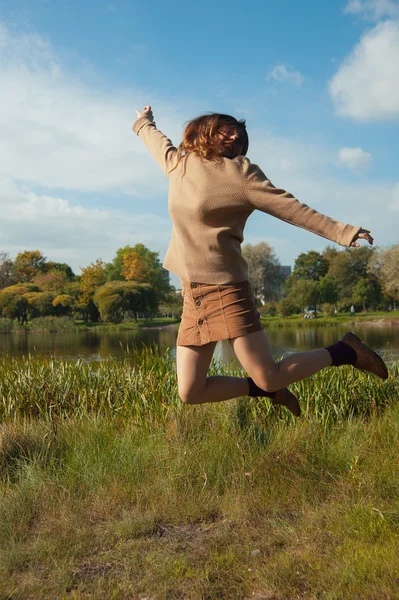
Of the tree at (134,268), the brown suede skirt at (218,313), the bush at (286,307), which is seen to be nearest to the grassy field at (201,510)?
the brown suede skirt at (218,313)

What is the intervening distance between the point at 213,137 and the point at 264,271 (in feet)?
151

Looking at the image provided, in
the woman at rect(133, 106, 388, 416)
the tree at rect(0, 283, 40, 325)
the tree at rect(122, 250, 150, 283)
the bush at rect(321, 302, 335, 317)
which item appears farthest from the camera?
the tree at rect(122, 250, 150, 283)

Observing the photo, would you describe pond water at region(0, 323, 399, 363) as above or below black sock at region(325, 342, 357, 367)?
below

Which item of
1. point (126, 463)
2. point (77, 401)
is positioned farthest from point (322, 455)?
point (77, 401)

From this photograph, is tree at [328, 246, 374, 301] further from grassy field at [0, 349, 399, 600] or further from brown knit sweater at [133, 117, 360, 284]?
brown knit sweater at [133, 117, 360, 284]

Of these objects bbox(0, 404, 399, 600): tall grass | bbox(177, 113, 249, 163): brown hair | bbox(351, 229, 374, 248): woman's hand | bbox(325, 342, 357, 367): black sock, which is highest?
bbox(177, 113, 249, 163): brown hair

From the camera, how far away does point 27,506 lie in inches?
99.3

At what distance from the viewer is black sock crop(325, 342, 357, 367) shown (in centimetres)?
289

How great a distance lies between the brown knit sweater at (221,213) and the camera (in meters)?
2.36

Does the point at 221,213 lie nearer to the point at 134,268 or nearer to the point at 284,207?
the point at 284,207

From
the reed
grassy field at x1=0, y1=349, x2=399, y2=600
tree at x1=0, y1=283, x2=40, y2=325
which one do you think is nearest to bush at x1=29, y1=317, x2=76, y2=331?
tree at x1=0, y1=283, x2=40, y2=325

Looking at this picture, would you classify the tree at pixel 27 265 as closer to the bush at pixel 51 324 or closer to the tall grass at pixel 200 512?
the bush at pixel 51 324

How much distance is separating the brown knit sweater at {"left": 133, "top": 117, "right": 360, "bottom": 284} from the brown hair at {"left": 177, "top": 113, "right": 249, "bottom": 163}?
0.06 m

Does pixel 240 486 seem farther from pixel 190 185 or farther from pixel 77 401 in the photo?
pixel 77 401
